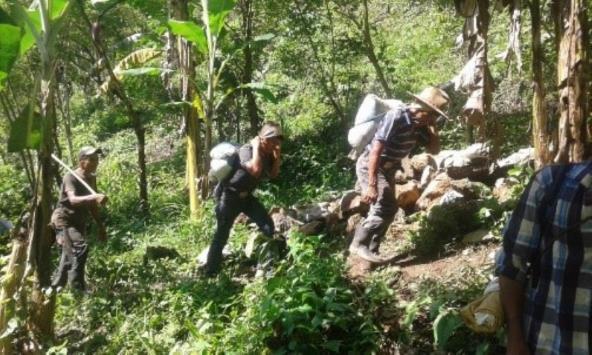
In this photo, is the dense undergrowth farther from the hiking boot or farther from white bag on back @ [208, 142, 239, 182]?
white bag on back @ [208, 142, 239, 182]

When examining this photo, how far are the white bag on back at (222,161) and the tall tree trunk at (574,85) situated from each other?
3.04 meters

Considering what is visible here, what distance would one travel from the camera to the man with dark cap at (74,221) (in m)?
6.44

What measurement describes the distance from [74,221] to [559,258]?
568cm

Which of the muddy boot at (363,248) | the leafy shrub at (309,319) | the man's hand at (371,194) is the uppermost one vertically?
the man's hand at (371,194)

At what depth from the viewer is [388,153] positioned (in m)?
5.34

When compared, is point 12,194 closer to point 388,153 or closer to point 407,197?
point 407,197

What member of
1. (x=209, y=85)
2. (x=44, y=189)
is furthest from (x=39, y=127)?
(x=209, y=85)

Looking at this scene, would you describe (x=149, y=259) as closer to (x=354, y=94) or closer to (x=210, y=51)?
(x=210, y=51)

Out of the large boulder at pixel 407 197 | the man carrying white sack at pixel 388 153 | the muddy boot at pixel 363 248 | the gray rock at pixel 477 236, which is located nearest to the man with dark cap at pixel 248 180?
the man carrying white sack at pixel 388 153

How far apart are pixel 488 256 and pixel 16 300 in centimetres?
381

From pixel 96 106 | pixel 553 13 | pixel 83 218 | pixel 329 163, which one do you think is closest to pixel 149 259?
pixel 83 218

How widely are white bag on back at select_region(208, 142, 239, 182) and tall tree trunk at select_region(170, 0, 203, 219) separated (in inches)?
120

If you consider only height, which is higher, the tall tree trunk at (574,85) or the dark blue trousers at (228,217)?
the tall tree trunk at (574,85)

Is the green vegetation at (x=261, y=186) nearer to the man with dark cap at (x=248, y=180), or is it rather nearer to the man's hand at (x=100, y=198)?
the man with dark cap at (x=248, y=180)
